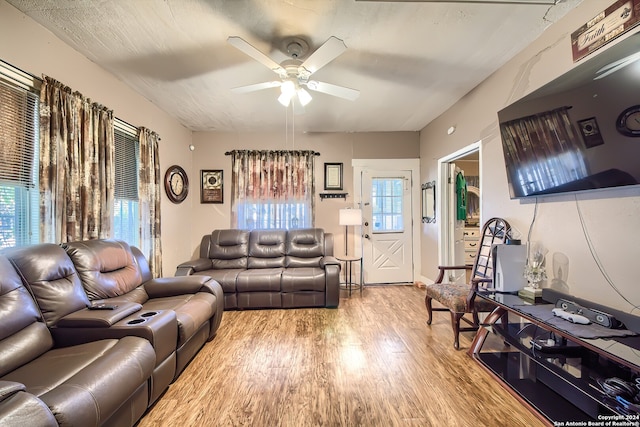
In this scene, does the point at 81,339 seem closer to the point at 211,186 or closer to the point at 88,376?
the point at 88,376

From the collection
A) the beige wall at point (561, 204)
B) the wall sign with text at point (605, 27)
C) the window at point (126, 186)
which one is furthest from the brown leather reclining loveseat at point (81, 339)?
the wall sign with text at point (605, 27)

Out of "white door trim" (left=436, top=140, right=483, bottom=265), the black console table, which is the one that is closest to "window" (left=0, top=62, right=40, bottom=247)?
the black console table

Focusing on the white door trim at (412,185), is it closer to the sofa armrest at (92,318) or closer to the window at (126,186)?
the window at (126,186)

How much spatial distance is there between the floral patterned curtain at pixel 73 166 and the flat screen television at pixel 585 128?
366 centimetres

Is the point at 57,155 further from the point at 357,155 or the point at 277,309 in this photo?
the point at 357,155

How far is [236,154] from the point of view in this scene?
14.4 feet

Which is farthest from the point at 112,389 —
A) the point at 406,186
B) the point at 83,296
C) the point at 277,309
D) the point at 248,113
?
the point at 406,186

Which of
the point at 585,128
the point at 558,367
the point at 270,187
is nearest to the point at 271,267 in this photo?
the point at 270,187

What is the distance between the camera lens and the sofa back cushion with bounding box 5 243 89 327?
1.55 meters

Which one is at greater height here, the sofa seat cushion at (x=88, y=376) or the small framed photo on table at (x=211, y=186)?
the small framed photo on table at (x=211, y=186)

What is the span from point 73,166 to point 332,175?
334 centimetres

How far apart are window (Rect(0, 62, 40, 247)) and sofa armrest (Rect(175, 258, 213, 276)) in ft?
4.99

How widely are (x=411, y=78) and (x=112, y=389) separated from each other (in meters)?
3.36

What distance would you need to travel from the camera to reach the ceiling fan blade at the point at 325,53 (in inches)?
69.5
